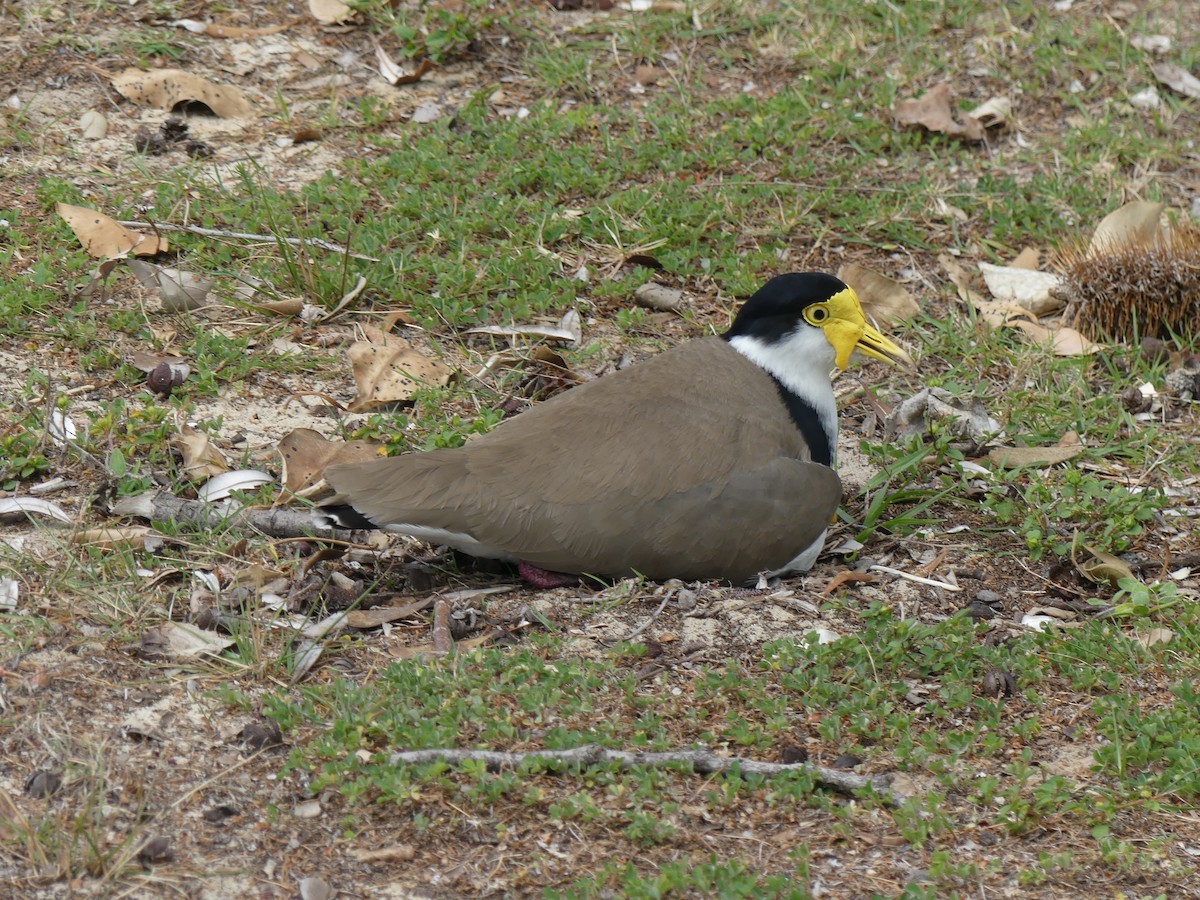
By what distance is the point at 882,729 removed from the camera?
11.9 ft

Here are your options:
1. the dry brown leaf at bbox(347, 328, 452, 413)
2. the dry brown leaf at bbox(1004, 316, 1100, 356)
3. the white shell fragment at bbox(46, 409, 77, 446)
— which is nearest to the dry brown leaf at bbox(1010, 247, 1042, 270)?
the dry brown leaf at bbox(1004, 316, 1100, 356)

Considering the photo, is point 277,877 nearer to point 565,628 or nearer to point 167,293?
point 565,628

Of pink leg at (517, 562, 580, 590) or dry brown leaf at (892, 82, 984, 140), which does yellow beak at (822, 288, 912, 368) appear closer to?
pink leg at (517, 562, 580, 590)

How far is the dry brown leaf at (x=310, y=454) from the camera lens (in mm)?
4594

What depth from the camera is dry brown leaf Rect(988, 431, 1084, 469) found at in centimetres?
508

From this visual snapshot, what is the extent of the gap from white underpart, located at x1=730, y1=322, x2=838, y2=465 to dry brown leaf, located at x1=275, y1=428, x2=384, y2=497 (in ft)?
4.31

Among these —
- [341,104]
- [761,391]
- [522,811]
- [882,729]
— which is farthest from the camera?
[341,104]

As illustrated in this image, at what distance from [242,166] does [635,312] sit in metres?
1.78

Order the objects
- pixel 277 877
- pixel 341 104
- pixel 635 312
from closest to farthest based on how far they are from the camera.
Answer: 1. pixel 277 877
2. pixel 635 312
3. pixel 341 104

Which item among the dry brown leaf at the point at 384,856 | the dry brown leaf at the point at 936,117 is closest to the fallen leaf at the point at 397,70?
the dry brown leaf at the point at 936,117

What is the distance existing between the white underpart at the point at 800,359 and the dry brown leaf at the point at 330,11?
329 cm

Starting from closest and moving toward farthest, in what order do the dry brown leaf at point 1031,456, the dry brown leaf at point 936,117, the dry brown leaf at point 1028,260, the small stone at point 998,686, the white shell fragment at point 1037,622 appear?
the small stone at point 998,686
the white shell fragment at point 1037,622
the dry brown leaf at point 1031,456
the dry brown leaf at point 1028,260
the dry brown leaf at point 936,117

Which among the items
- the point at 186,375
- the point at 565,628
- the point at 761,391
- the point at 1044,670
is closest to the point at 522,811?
the point at 565,628

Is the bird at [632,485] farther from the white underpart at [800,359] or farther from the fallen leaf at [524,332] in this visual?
the fallen leaf at [524,332]
